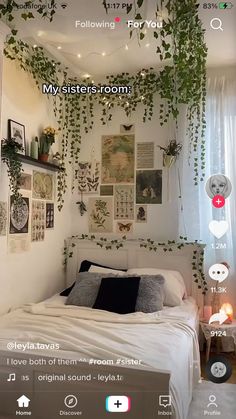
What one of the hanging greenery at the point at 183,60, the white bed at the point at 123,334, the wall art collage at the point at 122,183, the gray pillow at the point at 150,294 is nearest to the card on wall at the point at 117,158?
the wall art collage at the point at 122,183

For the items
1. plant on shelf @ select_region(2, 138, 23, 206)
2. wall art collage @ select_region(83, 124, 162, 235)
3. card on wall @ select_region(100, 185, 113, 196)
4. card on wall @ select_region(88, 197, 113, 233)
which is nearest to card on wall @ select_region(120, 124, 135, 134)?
wall art collage @ select_region(83, 124, 162, 235)

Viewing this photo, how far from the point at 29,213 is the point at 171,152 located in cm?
89

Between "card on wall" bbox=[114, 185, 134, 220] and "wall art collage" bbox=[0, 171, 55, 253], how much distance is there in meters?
0.48

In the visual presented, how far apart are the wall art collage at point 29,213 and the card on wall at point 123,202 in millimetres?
477

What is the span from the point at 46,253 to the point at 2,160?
23.4 inches

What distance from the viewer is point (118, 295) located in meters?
1.83

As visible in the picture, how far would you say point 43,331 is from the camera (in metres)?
1.32

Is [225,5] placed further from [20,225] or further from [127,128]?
[20,225]

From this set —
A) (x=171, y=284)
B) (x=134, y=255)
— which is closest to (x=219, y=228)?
(x=171, y=284)

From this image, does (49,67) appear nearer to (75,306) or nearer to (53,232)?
(53,232)

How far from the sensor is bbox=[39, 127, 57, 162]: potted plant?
190 cm

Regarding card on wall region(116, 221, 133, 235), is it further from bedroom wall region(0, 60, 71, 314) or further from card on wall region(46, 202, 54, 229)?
card on wall region(46, 202, 54, 229)

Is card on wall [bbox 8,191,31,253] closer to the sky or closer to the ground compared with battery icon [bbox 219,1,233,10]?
closer to the ground

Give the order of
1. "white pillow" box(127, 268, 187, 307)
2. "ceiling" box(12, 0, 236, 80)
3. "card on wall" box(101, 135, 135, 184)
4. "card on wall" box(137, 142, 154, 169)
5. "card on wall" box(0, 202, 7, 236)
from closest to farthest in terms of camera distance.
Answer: "ceiling" box(12, 0, 236, 80) → "card on wall" box(101, 135, 135, 184) → "card on wall" box(137, 142, 154, 169) → "white pillow" box(127, 268, 187, 307) → "card on wall" box(0, 202, 7, 236)
